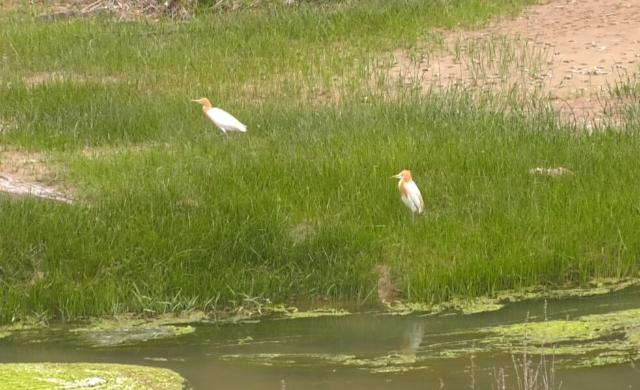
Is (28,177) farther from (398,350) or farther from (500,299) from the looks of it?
(398,350)

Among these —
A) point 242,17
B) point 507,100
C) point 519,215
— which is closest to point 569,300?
point 519,215

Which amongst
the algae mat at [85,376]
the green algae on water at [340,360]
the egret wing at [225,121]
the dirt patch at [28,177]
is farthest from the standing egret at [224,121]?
the algae mat at [85,376]

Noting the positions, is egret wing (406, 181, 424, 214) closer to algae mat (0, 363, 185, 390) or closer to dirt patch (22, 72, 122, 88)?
algae mat (0, 363, 185, 390)

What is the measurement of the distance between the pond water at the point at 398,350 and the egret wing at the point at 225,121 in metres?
3.69

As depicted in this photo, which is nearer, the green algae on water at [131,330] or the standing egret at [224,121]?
the green algae on water at [131,330]

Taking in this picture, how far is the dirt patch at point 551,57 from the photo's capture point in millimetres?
14023

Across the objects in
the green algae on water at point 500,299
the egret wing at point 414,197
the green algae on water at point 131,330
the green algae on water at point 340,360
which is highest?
the egret wing at point 414,197

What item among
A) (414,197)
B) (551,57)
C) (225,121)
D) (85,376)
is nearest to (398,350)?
(85,376)

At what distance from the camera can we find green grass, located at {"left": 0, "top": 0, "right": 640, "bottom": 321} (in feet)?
29.2

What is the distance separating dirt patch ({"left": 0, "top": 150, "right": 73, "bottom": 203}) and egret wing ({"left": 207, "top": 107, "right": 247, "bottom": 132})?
5.60 feet

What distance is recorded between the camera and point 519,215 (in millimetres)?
9656

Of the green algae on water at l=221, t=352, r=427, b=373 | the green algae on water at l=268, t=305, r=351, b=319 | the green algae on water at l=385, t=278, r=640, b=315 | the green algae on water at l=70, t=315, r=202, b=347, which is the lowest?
the green algae on water at l=385, t=278, r=640, b=315

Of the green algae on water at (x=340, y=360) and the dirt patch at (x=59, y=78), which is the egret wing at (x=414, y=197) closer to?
the green algae on water at (x=340, y=360)

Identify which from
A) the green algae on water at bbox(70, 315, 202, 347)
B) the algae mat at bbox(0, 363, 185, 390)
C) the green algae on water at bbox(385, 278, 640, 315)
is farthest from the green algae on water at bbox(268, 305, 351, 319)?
the algae mat at bbox(0, 363, 185, 390)
